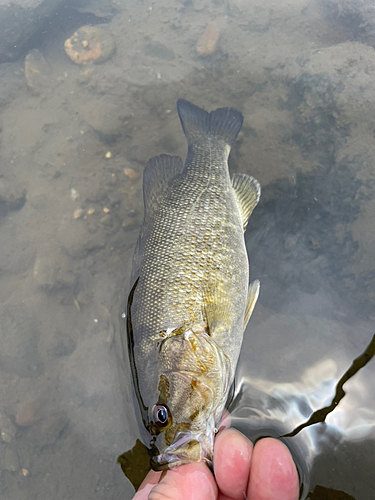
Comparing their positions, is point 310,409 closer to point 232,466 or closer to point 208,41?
point 232,466

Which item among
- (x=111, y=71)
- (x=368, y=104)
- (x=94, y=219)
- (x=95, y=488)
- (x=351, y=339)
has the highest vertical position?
(x=368, y=104)

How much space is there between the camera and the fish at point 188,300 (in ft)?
5.98

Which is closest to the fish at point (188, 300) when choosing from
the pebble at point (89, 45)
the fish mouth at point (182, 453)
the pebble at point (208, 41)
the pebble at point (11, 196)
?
the fish mouth at point (182, 453)

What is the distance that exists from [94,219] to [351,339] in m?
2.59

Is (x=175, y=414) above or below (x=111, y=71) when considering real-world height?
below

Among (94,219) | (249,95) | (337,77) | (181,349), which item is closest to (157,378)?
(181,349)

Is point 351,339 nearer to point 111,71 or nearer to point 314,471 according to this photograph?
point 314,471

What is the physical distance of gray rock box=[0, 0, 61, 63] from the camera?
15.9 feet

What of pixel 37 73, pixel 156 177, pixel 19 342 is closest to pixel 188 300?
pixel 156 177

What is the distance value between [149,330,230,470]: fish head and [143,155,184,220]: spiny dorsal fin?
1.15m

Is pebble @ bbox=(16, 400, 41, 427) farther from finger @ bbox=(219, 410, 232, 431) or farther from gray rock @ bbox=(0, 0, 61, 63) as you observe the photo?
gray rock @ bbox=(0, 0, 61, 63)

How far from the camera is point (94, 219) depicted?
134 inches

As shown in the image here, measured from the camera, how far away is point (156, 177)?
2789 millimetres

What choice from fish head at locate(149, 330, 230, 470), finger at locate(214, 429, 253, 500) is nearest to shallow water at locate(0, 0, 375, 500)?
finger at locate(214, 429, 253, 500)
